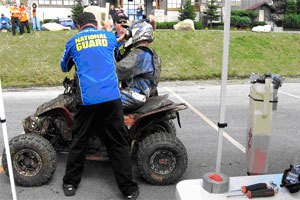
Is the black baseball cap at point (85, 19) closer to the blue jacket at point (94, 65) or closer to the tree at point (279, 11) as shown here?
the blue jacket at point (94, 65)

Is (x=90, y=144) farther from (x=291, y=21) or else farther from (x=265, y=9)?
(x=265, y=9)

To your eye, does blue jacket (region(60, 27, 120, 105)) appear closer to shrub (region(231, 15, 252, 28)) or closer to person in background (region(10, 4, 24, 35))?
person in background (region(10, 4, 24, 35))

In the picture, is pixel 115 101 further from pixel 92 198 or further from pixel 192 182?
pixel 192 182

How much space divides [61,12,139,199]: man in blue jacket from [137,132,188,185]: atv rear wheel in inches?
10.9

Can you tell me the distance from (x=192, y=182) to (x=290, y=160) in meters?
2.84

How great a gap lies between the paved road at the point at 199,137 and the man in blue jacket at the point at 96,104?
278mm

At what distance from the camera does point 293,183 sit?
9.12 feet

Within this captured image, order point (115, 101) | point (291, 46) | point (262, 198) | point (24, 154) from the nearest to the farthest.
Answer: point (262, 198)
point (115, 101)
point (24, 154)
point (291, 46)

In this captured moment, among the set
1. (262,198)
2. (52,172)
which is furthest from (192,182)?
(52,172)

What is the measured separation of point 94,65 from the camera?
379 centimetres

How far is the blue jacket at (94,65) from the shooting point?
379cm

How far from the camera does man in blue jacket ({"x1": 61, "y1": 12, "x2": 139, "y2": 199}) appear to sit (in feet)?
12.5

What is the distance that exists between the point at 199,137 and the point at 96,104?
282 centimetres

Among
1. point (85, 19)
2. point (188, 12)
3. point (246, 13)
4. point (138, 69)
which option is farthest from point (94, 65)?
point (246, 13)
